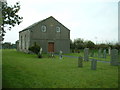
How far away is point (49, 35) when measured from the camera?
36.9m

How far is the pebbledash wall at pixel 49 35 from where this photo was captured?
3581cm

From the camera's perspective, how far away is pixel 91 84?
26.0ft

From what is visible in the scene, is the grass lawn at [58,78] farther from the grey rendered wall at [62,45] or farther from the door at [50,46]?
the grey rendered wall at [62,45]

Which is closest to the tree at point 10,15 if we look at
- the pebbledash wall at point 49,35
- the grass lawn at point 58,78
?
the grass lawn at point 58,78

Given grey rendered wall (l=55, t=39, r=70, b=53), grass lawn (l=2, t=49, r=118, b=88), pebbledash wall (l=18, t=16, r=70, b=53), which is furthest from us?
grey rendered wall (l=55, t=39, r=70, b=53)

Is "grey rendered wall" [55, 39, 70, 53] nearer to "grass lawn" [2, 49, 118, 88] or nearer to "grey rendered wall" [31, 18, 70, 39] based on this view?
"grey rendered wall" [31, 18, 70, 39]

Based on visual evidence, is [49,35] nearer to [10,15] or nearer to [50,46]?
[50,46]

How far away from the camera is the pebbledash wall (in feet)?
117

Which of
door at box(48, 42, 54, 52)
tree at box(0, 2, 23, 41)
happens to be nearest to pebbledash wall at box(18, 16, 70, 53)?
door at box(48, 42, 54, 52)

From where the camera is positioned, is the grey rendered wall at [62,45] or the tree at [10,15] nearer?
the tree at [10,15]

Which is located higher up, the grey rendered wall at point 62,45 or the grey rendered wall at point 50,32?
the grey rendered wall at point 50,32

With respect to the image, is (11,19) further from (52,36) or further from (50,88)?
(52,36)

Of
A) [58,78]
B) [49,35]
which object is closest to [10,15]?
[58,78]

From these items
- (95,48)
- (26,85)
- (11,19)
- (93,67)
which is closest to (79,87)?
(26,85)
